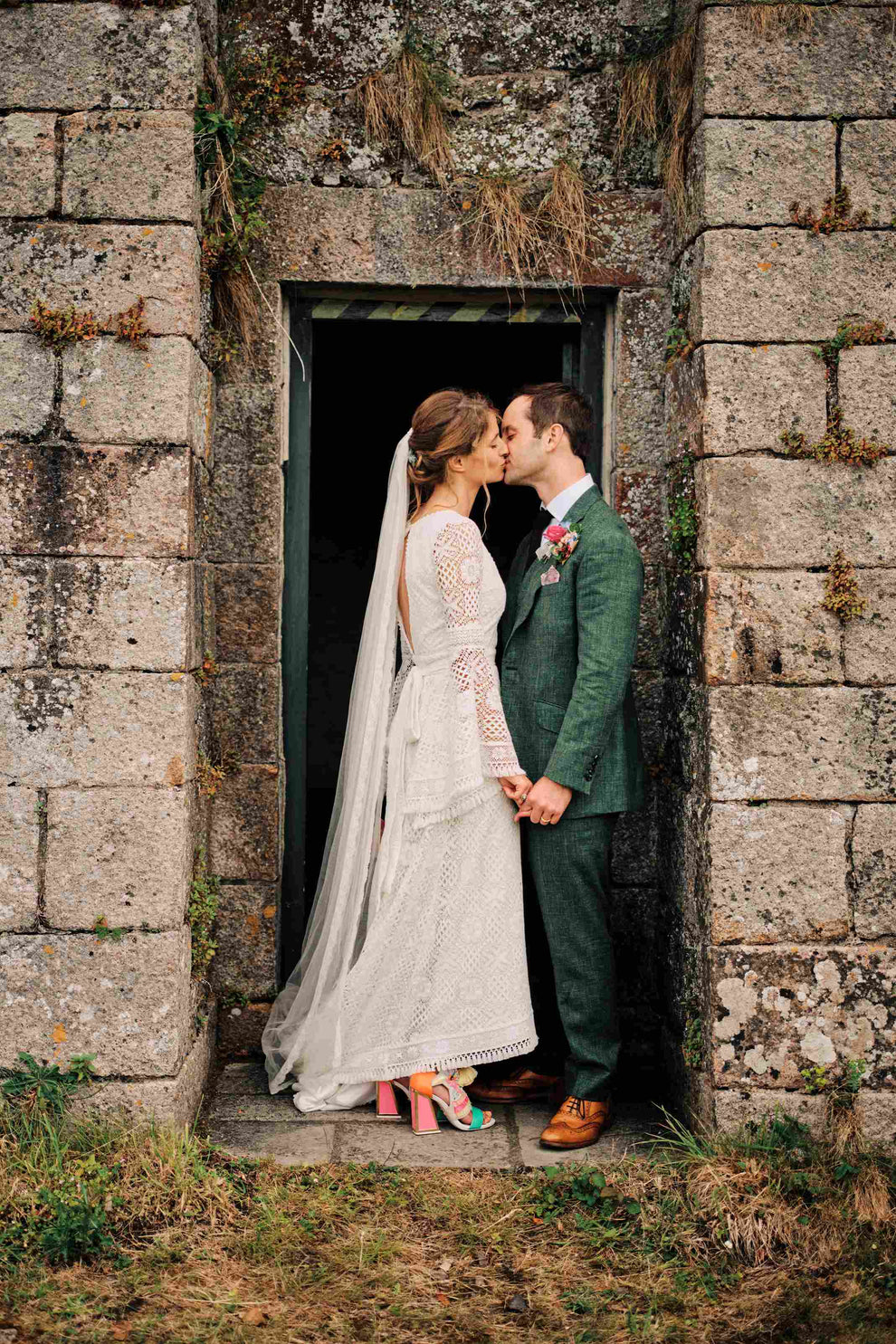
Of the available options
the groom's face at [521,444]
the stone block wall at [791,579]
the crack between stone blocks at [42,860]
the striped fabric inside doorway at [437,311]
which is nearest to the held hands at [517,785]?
the stone block wall at [791,579]

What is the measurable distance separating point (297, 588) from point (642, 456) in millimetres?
1301

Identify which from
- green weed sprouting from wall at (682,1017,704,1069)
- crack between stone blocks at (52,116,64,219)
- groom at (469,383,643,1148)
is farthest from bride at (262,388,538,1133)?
crack between stone blocks at (52,116,64,219)

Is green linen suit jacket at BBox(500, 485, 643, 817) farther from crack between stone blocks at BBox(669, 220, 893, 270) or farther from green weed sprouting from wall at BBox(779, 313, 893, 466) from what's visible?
crack between stone blocks at BBox(669, 220, 893, 270)

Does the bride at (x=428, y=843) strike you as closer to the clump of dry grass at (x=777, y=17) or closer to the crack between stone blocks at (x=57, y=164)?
the crack between stone blocks at (x=57, y=164)

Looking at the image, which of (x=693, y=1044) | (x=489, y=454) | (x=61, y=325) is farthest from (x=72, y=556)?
(x=693, y=1044)

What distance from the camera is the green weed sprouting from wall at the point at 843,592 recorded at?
3.17 metres

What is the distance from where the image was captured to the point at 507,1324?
254cm

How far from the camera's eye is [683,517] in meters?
3.41

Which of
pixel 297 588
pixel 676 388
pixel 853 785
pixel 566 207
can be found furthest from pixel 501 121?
pixel 853 785

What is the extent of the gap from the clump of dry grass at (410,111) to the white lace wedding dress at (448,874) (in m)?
1.26

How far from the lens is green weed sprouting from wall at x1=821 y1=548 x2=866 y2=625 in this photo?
3.17 meters

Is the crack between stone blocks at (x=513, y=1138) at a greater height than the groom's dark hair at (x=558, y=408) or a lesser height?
lesser

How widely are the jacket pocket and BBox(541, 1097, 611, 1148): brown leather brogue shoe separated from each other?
44.8 inches

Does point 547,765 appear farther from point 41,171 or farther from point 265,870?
point 41,171
